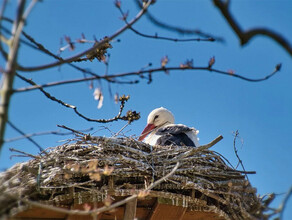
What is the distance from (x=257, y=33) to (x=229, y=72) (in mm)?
676

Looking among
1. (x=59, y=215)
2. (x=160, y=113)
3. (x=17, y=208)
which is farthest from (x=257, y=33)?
(x=160, y=113)

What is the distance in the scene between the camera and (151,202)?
13.8 feet

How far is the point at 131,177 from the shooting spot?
423 cm

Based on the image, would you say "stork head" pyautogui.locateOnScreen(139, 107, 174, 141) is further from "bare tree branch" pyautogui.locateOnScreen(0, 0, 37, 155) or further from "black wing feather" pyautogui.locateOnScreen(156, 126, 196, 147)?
"bare tree branch" pyautogui.locateOnScreen(0, 0, 37, 155)

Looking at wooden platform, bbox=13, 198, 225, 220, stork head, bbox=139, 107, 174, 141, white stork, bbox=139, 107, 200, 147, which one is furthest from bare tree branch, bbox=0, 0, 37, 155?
stork head, bbox=139, 107, 174, 141

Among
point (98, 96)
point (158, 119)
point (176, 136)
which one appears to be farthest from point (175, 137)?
point (98, 96)

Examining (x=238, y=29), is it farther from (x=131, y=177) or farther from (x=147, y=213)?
(x=147, y=213)

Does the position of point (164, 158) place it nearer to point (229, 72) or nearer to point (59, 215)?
point (59, 215)

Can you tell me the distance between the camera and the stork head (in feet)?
22.8

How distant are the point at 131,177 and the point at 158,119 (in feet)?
9.12

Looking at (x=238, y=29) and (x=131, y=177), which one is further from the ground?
(x=131, y=177)

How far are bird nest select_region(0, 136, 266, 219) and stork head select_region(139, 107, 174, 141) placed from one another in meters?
2.28

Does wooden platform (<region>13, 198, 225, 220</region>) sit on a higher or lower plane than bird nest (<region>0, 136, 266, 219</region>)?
lower

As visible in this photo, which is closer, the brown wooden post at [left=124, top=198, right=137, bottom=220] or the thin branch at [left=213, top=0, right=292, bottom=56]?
the thin branch at [left=213, top=0, right=292, bottom=56]
